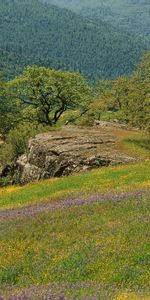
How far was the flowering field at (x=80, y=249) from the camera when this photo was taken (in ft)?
31.1

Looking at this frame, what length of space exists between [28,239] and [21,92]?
57.8 meters

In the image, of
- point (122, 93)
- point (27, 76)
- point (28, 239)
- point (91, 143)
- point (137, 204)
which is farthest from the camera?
point (122, 93)

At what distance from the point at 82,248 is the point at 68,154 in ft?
82.1

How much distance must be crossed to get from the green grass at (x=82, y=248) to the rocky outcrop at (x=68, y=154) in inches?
750

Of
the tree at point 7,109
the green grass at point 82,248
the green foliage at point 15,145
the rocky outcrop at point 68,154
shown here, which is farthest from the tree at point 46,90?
the green grass at point 82,248

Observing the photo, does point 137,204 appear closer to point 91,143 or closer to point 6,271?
point 6,271

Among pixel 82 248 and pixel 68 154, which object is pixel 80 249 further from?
pixel 68 154

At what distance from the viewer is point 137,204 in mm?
16750

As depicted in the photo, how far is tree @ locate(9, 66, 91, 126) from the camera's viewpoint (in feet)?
229

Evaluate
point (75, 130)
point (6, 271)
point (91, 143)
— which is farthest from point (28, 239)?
point (75, 130)

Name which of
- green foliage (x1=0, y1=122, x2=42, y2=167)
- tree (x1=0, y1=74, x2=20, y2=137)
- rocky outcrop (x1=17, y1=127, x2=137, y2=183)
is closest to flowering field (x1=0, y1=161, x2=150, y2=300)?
rocky outcrop (x1=17, y1=127, x2=137, y2=183)

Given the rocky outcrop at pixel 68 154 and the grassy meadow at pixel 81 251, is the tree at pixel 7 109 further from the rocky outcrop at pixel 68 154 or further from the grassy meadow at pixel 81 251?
the grassy meadow at pixel 81 251

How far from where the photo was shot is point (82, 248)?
1289 cm

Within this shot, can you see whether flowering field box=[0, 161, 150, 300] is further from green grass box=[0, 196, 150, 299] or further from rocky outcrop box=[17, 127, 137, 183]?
rocky outcrop box=[17, 127, 137, 183]
